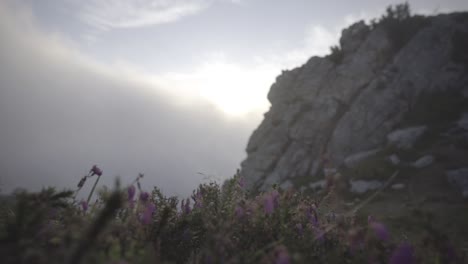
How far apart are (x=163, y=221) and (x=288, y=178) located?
2851 cm

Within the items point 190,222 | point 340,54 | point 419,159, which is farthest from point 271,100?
point 190,222

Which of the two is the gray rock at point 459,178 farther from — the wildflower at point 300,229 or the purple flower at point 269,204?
the purple flower at point 269,204

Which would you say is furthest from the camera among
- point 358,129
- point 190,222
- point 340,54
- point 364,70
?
point 340,54

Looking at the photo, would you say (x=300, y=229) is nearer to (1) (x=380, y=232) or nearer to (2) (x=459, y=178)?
(1) (x=380, y=232)

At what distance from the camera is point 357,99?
105 feet

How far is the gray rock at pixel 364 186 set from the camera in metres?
20.4

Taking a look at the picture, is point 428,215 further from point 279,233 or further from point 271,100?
point 271,100

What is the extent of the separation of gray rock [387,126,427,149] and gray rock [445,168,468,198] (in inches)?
240

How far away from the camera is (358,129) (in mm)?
29891

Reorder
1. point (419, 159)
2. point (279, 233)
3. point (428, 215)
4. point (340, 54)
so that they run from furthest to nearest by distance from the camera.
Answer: point (340, 54)
point (419, 159)
point (279, 233)
point (428, 215)

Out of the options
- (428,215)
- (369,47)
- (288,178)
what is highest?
(369,47)

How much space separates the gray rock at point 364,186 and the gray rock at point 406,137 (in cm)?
649

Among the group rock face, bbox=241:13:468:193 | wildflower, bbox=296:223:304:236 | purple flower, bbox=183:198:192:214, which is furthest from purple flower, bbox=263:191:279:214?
rock face, bbox=241:13:468:193

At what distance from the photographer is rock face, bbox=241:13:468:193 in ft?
97.2
